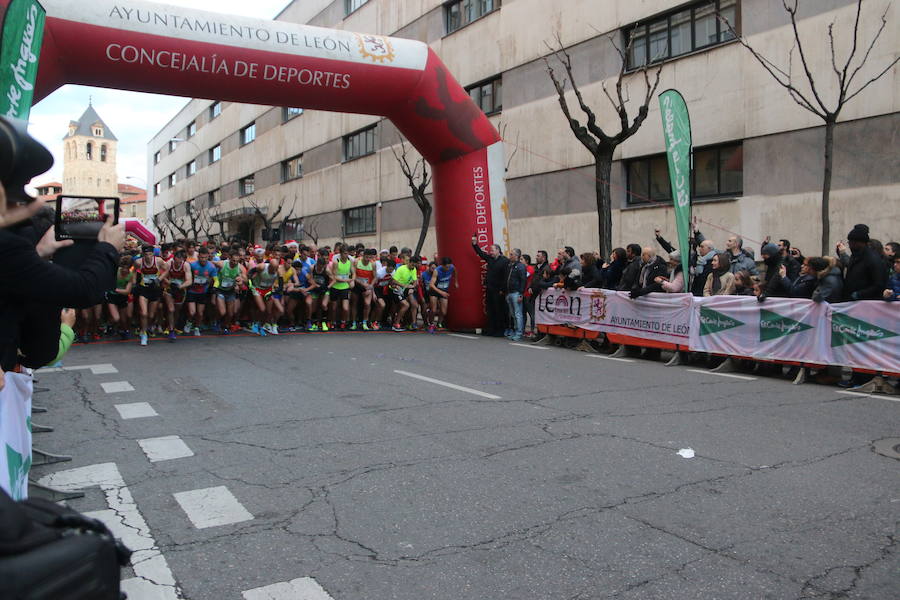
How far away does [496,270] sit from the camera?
47.6ft

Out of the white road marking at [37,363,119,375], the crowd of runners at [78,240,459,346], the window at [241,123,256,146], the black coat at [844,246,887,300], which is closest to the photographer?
the black coat at [844,246,887,300]

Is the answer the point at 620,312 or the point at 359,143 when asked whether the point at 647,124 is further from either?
the point at 359,143

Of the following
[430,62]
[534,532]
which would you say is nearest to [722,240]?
[430,62]

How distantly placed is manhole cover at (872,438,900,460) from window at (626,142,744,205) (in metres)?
11.8

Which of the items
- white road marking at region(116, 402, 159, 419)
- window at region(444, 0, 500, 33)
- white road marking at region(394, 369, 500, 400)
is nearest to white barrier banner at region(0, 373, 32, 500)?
white road marking at region(116, 402, 159, 419)

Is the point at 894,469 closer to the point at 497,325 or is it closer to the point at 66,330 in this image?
the point at 66,330

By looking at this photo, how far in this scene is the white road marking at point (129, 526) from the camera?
322 cm

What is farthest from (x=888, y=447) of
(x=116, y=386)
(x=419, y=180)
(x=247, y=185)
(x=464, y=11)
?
(x=247, y=185)

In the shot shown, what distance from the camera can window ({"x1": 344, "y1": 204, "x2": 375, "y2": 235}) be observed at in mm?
33250

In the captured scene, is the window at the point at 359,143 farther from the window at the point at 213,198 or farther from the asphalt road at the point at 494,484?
the asphalt road at the point at 494,484

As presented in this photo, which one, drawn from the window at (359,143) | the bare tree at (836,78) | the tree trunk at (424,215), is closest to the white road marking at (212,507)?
the bare tree at (836,78)

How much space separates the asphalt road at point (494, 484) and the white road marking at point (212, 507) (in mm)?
17

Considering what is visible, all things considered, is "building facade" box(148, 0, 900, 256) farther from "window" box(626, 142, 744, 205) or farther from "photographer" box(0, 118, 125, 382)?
"photographer" box(0, 118, 125, 382)

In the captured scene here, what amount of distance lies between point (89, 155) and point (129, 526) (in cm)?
13656
